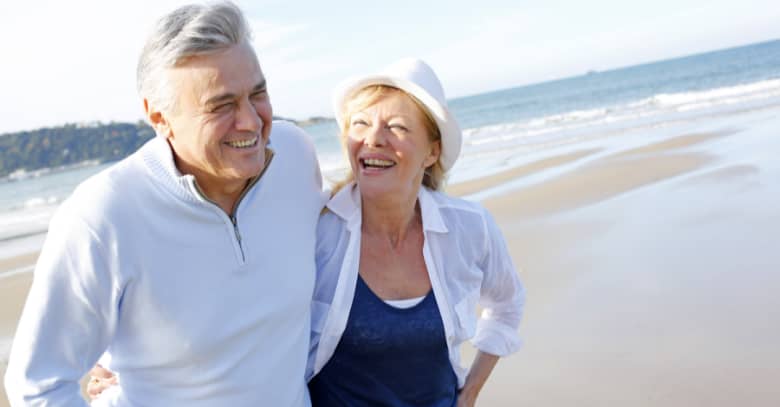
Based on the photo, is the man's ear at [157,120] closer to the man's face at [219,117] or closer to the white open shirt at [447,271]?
the man's face at [219,117]

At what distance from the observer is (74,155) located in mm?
46688

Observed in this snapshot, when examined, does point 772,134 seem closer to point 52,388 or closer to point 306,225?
point 306,225

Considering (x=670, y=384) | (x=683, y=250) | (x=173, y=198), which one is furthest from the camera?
(x=683, y=250)

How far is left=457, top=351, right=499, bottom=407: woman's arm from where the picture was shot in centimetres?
308

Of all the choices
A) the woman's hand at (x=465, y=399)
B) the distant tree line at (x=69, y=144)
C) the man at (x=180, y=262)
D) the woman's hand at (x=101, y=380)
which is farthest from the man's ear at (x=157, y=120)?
the distant tree line at (x=69, y=144)

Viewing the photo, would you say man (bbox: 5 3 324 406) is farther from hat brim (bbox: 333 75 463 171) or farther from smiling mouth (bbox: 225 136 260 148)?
hat brim (bbox: 333 75 463 171)

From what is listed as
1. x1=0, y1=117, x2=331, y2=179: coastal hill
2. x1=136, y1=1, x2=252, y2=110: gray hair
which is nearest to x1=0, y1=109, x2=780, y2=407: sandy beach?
x1=136, y1=1, x2=252, y2=110: gray hair

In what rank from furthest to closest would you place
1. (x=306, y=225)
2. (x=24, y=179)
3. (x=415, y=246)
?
(x=24, y=179)
(x=415, y=246)
(x=306, y=225)

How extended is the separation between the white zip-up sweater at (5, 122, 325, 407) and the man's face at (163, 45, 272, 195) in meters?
0.08

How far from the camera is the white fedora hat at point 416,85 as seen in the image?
2.71 m

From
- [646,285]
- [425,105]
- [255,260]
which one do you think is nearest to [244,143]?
[255,260]

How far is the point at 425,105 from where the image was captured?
2.82m

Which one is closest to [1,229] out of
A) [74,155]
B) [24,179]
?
[24,179]

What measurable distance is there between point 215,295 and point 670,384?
9.65ft
